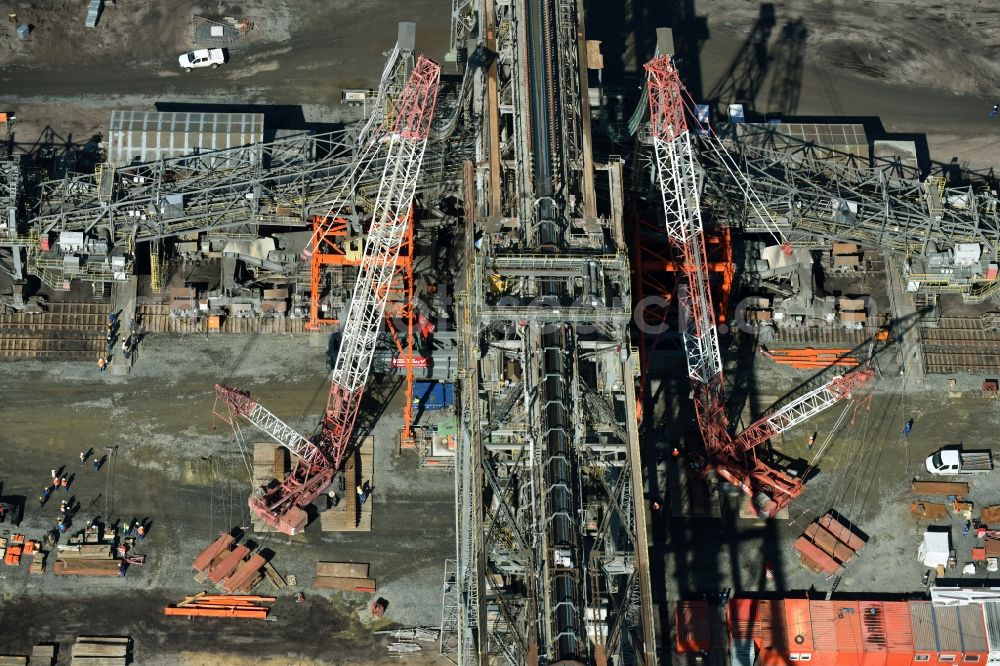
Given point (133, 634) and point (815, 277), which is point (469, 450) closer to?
point (133, 634)

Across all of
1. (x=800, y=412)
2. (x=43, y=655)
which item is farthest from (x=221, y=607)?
(x=800, y=412)

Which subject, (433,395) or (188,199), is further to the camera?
(188,199)

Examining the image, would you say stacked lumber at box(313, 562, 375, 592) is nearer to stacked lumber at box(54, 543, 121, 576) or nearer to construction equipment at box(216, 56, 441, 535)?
construction equipment at box(216, 56, 441, 535)

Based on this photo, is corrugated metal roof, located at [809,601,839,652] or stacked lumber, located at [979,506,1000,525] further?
stacked lumber, located at [979,506,1000,525]

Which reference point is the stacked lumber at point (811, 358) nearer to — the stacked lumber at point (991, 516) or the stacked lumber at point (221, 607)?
the stacked lumber at point (991, 516)

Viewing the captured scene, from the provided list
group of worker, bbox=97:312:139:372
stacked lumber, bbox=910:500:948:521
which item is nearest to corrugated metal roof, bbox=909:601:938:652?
stacked lumber, bbox=910:500:948:521

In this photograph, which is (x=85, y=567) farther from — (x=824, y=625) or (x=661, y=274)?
(x=824, y=625)

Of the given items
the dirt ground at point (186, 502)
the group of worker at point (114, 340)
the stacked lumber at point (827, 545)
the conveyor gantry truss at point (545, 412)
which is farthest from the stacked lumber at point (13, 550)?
the stacked lumber at point (827, 545)
